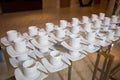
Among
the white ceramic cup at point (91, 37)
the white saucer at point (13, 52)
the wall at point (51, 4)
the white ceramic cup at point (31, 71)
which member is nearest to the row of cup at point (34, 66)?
the white ceramic cup at point (31, 71)

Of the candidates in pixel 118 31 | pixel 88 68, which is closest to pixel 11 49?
pixel 118 31

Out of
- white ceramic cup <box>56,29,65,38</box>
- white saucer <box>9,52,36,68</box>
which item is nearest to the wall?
white ceramic cup <box>56,29,65,38</box>

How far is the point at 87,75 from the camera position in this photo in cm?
189

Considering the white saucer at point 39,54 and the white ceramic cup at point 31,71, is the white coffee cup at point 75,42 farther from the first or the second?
the white ceramic cup at point 31,71

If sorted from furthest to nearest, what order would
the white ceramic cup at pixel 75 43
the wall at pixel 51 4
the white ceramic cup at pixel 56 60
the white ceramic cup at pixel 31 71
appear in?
the wall at pixel 51 4 → the white ceramic cup at pixel 75 43 → the white ceramic cup at pixel 56 60 → the white ceramic cup at pixel 31 71

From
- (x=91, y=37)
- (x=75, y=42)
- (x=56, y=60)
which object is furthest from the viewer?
(x=91, y=37)

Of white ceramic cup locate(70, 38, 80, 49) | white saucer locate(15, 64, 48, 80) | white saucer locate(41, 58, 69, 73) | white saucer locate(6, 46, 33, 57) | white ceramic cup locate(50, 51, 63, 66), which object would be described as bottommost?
white saucer locate(15, 64, 48, 80)

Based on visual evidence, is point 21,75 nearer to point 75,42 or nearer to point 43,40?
point 43,40

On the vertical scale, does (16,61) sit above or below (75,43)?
below

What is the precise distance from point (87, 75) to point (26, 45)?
1.12m

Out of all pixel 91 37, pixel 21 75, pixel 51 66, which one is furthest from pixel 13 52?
pixel 91 37

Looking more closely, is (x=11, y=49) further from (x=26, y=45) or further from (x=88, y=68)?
(x=88, y=68)

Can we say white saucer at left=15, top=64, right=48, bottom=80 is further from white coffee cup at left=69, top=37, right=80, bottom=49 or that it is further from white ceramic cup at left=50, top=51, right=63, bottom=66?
white coffee cup at left=69, top=37, right=80, bottom=49

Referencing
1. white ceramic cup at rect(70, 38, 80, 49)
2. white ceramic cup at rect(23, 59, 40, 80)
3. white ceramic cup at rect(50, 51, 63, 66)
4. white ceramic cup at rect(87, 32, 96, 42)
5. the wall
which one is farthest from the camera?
the wall
